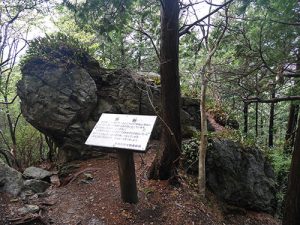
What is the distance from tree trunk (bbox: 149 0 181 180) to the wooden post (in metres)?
0.88

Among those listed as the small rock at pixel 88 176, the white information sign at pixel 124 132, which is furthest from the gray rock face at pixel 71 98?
the white information sign at pixel 124 132

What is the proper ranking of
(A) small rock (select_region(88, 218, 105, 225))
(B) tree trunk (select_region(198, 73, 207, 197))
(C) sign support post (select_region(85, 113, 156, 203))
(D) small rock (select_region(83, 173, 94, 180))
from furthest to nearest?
(D) small rock (select_region(83, 173, 94, 180)), (B) tree trunk (select_region(198, 73, 207, 197)), (A) small rock (select_region(88, 218, 105, 225)), (C) sign support post (select_region(85, 113, 156, 203))

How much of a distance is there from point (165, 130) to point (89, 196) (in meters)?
1.94

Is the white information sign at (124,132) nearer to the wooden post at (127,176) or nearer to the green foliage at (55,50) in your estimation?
the wooden post at (127,176)

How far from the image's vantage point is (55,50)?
663 centimetres

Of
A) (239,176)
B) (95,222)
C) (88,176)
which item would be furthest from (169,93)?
(239,176)

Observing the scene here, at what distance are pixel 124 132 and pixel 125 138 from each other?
122mm

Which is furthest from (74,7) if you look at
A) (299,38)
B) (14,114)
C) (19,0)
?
(14,114)

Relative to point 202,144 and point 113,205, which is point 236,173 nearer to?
point 202,144

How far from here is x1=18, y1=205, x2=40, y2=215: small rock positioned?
4091 millimetres

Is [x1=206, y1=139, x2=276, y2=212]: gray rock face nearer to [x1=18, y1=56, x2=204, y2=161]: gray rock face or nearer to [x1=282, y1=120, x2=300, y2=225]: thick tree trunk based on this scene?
[x1=18, y1=56, x2=204, y2=161]: gray rock face

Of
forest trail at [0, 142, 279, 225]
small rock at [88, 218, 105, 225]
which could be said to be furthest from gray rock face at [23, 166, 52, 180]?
small rock at [88, 218, 105, 225]

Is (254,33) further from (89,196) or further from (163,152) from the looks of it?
(89,196)

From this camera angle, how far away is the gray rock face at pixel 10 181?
15.3 feet
